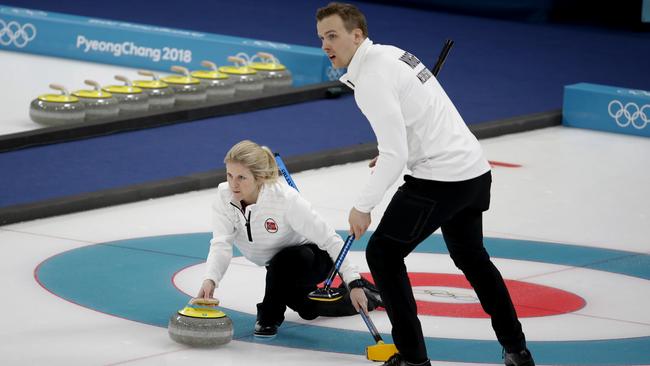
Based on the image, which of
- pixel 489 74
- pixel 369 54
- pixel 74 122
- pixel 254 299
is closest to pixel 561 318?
pixel 254 299

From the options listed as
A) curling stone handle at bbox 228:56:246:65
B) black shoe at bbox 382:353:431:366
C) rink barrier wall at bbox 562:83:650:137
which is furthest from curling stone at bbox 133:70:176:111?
black shoe at bbox 382:353:431:366

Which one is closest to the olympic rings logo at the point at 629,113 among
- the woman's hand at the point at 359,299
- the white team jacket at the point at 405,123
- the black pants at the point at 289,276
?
the black pants at the point at 289,276

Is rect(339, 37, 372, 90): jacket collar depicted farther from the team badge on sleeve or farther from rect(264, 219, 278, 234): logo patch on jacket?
rect(264, 219, 278, 234): logo patch on jacket

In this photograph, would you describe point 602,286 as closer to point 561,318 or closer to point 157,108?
point 561,318

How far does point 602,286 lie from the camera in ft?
22.3

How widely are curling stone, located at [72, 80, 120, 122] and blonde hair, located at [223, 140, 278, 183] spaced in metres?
5.11

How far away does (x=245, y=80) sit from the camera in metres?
11.8

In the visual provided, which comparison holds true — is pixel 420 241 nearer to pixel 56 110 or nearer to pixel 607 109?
pixel 56 110

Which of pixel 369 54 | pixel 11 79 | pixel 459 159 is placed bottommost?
pixel 11 79

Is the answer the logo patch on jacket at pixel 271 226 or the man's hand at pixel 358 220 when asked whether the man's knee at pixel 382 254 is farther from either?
the logo patch on jacket at pixel 271 226

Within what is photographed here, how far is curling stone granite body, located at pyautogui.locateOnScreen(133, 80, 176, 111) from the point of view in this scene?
36.5 ft

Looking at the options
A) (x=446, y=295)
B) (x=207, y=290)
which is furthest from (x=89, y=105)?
(x=207, y=290)

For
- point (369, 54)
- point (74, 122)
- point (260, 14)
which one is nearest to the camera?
point (369, 54)

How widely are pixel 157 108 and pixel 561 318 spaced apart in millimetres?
5608
